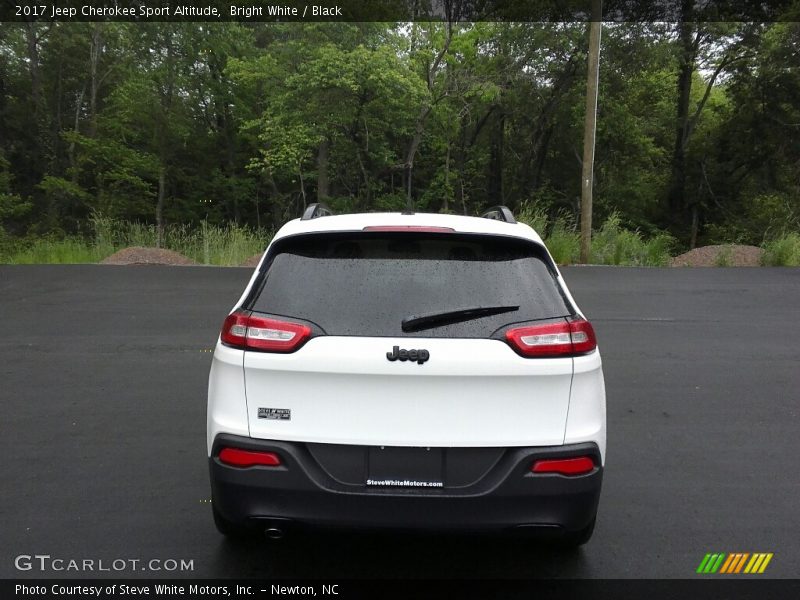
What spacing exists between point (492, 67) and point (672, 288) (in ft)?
57.4

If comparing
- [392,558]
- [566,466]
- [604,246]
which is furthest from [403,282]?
[604,246]

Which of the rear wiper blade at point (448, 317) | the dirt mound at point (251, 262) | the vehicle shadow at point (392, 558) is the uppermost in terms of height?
the rear wiper blade at point (448, 317)

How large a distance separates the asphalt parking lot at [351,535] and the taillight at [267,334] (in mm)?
1175

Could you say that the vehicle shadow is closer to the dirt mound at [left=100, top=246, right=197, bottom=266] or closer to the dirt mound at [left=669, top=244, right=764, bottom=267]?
the dirt mound at [left=100, top=246, right=197, bottom=266]

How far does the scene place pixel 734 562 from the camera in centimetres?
315

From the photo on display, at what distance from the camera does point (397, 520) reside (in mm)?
2527

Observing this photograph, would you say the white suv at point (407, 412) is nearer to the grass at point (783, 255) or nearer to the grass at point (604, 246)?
the grass at point (604, 246)

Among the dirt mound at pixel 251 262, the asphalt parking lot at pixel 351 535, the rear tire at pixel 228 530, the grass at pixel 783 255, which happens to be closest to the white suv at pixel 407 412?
the rear tire at pixel 228 530

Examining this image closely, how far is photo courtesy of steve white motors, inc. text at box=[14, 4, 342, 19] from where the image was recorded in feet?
76.0

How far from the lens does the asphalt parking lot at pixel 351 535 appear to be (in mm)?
3166

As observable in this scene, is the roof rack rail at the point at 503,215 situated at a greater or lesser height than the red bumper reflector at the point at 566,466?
greater

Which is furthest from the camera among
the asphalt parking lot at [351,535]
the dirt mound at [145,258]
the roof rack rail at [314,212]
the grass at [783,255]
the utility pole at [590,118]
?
the utility pole at [590,118]

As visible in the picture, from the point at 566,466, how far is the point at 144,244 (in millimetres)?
17862

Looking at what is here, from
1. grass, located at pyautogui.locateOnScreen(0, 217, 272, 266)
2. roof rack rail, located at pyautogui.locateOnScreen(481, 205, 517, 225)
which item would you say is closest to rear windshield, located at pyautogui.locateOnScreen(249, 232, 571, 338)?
roof rack rail, located at pyautogui.locateOnScreen(481, 205, 517, 225)
